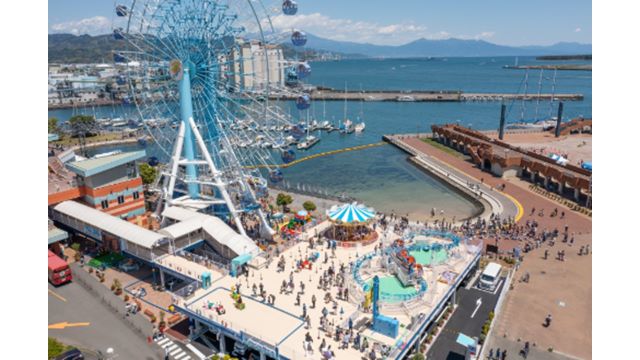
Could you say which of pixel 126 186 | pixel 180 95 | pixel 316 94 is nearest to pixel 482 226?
pixel 180 95

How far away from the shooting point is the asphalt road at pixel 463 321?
25.7 m

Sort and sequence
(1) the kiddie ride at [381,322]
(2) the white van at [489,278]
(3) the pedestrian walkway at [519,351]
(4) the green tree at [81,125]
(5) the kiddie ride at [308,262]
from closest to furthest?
(1) the kiddie ride at [381,322] → (3) the pedestrian walkway at [519,351] → (2) the white van at [489,278] → (5) the kiddie ride at [308,262] → (4) the green tree at [81,125]

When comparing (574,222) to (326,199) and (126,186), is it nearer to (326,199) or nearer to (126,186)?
(326,199)

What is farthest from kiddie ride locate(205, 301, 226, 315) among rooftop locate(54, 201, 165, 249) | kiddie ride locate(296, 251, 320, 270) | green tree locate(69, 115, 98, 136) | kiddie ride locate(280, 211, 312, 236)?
green tree locate(69, 115, 98, 136)

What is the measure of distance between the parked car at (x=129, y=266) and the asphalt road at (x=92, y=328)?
3652 millimetres

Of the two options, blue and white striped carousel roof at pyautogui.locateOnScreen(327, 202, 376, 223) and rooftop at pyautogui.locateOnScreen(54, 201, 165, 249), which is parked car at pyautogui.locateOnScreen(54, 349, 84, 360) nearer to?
rooftop at pyautogui.locateOnScreen(54, 201, 165, 249)

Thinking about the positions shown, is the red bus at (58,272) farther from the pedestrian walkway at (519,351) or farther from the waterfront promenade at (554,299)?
the waterfront promenade at (554,299)

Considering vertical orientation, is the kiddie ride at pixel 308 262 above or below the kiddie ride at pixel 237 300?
above

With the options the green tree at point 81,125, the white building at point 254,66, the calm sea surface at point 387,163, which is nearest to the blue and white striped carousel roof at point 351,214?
the white building at point 254,66

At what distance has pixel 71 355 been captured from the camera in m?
23.6

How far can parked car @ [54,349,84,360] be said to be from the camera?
2328 cm

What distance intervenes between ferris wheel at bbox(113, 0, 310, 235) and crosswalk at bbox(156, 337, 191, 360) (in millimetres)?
11856

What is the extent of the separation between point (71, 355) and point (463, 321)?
23582 millimetres

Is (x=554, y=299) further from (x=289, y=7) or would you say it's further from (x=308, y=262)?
(x=289, y=7)
